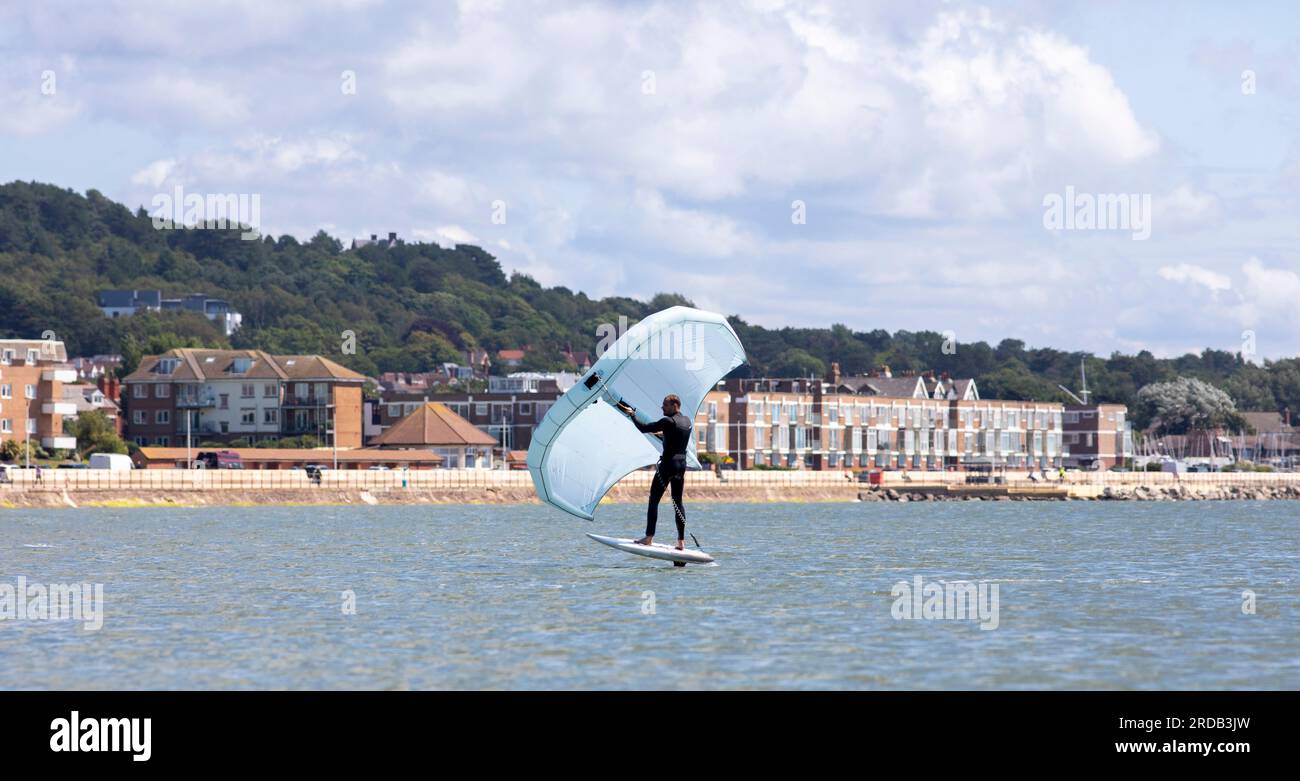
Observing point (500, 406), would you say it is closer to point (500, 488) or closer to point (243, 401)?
point (243, 401)

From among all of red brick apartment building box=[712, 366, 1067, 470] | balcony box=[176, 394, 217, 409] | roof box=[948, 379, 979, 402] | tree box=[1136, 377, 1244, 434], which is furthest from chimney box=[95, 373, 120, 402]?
tree box=[1136, 377, 1244, 434]

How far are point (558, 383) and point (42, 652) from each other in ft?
368

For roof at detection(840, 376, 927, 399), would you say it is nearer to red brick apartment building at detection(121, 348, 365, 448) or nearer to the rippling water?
red brick apartment building at detection(121, 348, 365, 448)

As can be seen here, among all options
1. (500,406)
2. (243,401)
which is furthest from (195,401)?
(500,406)

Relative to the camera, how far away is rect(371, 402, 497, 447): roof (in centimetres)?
10625

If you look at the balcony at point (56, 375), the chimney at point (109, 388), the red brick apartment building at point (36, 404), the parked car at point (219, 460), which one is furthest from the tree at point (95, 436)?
the chimney at point (109, 388)

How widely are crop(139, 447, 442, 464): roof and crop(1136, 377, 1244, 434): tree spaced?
94.8m

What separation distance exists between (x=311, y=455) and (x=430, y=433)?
349 inches

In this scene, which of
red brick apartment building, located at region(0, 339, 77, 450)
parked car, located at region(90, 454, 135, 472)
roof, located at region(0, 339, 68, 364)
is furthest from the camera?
roof, located at region(0, 339, 68, 364)

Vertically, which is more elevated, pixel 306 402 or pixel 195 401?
pixel 195 401

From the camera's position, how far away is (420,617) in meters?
20.6

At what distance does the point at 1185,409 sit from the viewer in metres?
174
